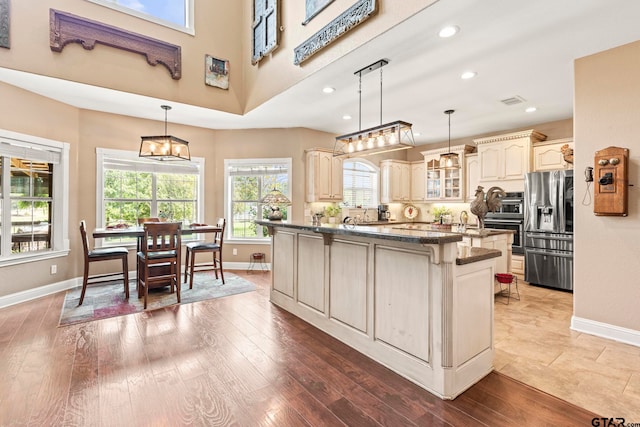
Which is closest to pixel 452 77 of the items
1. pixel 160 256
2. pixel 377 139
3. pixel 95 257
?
pixel 377 139

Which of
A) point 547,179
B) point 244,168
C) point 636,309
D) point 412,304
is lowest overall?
point 636,309

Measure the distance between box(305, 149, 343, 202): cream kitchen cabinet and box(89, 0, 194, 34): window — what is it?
285 cm

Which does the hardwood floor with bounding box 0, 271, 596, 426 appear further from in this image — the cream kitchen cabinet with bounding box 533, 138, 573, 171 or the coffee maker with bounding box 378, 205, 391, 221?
the coffee maker with bounding box 378, 205, 391, 221

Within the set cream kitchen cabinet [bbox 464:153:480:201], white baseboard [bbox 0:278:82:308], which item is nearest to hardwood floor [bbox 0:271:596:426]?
white baseboard [bbox 0:278:82:308]

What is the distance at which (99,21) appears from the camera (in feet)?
13.1

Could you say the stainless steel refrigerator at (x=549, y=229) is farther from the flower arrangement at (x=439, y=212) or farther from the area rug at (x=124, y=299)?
the area rug at (x=124, y=299)

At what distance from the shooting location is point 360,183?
751 cm

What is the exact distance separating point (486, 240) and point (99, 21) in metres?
5.78

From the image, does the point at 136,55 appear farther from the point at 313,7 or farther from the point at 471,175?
the point at 471,175

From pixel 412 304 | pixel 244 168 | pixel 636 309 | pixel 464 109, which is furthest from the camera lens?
pixel 244 168

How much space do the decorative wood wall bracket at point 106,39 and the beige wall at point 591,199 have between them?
16.6ft

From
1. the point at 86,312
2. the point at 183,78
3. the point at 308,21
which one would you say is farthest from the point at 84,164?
the point at 308,21

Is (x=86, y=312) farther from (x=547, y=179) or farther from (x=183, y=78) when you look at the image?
(x=547, y=179)

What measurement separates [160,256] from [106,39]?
2896 mm
